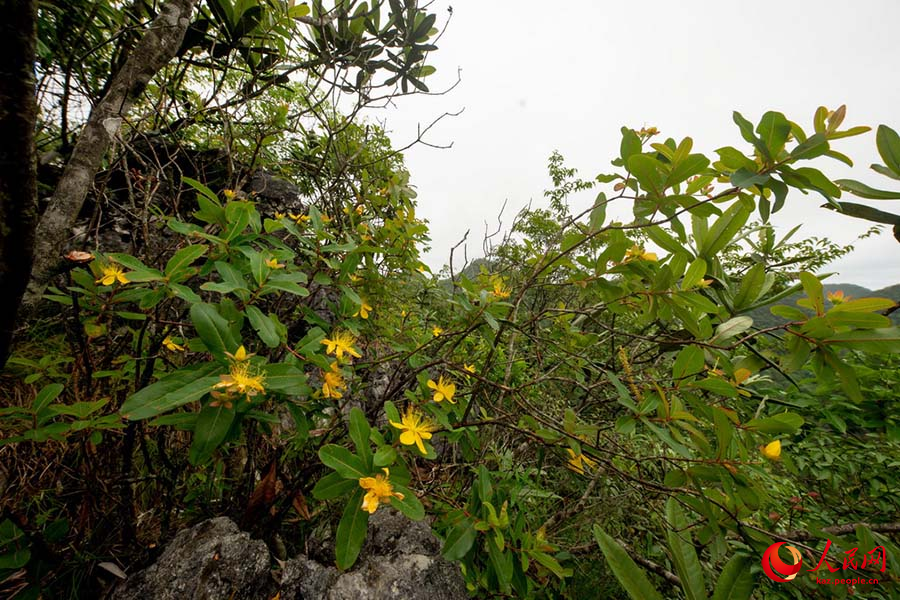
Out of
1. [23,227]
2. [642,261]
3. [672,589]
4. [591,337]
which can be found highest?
[642,261]

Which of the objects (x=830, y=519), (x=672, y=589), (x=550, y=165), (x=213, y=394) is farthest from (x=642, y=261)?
(x=550, y=165)

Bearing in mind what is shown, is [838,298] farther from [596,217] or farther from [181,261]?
[181,261]

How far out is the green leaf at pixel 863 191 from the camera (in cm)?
85

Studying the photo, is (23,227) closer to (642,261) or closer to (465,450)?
(465,450)

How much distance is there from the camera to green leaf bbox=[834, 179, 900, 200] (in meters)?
0.85

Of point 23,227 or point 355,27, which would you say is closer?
point 23,227

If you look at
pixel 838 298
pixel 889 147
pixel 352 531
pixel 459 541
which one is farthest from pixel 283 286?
pixel 889 147

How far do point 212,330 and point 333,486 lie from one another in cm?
51

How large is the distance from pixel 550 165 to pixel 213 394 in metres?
5.15

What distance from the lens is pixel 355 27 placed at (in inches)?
88.0

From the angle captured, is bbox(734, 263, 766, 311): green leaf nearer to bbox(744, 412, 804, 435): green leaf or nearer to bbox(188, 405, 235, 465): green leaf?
bbox(744, 412, 804, 435): green leaf

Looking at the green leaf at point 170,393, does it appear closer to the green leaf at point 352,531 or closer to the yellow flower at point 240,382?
the yellow flower at point 240,382

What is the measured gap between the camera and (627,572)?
0.83m

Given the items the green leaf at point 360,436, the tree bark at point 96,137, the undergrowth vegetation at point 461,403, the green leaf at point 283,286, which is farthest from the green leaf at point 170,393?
the tree bark at point 96,137
